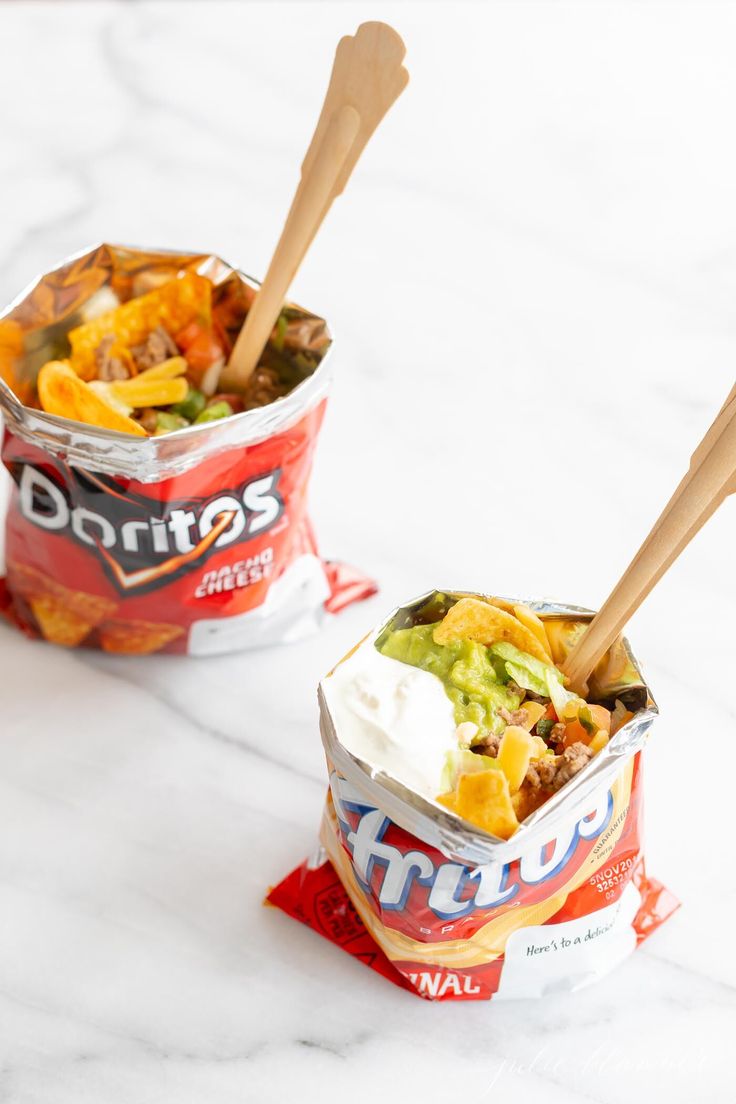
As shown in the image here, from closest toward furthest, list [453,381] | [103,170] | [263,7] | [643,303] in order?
[453,381] < [643,303] < [103,170] < [263,7]

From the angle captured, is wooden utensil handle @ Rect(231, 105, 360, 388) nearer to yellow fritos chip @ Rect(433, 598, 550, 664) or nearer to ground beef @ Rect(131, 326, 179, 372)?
ground beef @ Rect(131, 326, 179, 372)

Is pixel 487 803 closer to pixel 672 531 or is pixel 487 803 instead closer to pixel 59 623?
pixel 672 531

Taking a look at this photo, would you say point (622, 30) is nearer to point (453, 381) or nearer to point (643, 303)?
point (643, 303)

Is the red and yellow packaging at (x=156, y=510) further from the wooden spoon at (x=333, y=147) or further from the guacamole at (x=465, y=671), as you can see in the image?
the guacamole at (x=465, y=671)

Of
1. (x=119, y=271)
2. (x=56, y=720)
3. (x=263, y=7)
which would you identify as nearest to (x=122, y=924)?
(x=56, y=720)

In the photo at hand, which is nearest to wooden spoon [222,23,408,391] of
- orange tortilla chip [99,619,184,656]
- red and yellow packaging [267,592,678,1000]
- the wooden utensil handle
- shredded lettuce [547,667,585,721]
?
the wooden utensil handle

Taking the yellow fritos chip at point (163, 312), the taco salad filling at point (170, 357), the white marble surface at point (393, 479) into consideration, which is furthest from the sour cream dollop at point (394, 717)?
the yellow fritos chip at point (163, 312)
